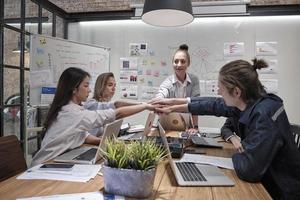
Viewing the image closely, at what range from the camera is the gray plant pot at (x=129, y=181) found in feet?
3.20

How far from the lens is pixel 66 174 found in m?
1.25

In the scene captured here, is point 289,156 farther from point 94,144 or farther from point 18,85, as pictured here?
point 18,85

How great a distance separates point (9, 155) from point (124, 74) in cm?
284

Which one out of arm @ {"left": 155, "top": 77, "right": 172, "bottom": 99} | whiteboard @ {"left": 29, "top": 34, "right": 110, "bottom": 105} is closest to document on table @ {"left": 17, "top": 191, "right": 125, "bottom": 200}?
arm @ {"left": 155, "top": 77, "right": 172, "bottom": 99}

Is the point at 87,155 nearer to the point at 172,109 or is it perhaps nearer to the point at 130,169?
the point at 130,169

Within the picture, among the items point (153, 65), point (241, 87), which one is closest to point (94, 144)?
point (241, 87)

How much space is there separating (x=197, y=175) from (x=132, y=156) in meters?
0.39

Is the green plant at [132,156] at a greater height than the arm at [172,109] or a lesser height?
lesser

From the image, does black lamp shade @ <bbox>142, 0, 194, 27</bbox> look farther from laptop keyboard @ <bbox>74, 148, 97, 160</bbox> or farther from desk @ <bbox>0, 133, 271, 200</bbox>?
desk @ <bbox>0, 133, 271, 200</bbox>

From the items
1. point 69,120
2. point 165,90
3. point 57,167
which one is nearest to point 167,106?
point 165,90

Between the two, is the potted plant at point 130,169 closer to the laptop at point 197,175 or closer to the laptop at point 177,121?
the laptop at point 197,175

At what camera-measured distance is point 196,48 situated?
3945 mm

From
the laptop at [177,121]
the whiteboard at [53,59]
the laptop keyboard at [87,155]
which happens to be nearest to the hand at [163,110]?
the laptop at [177,121]

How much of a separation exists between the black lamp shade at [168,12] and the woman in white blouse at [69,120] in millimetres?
682
